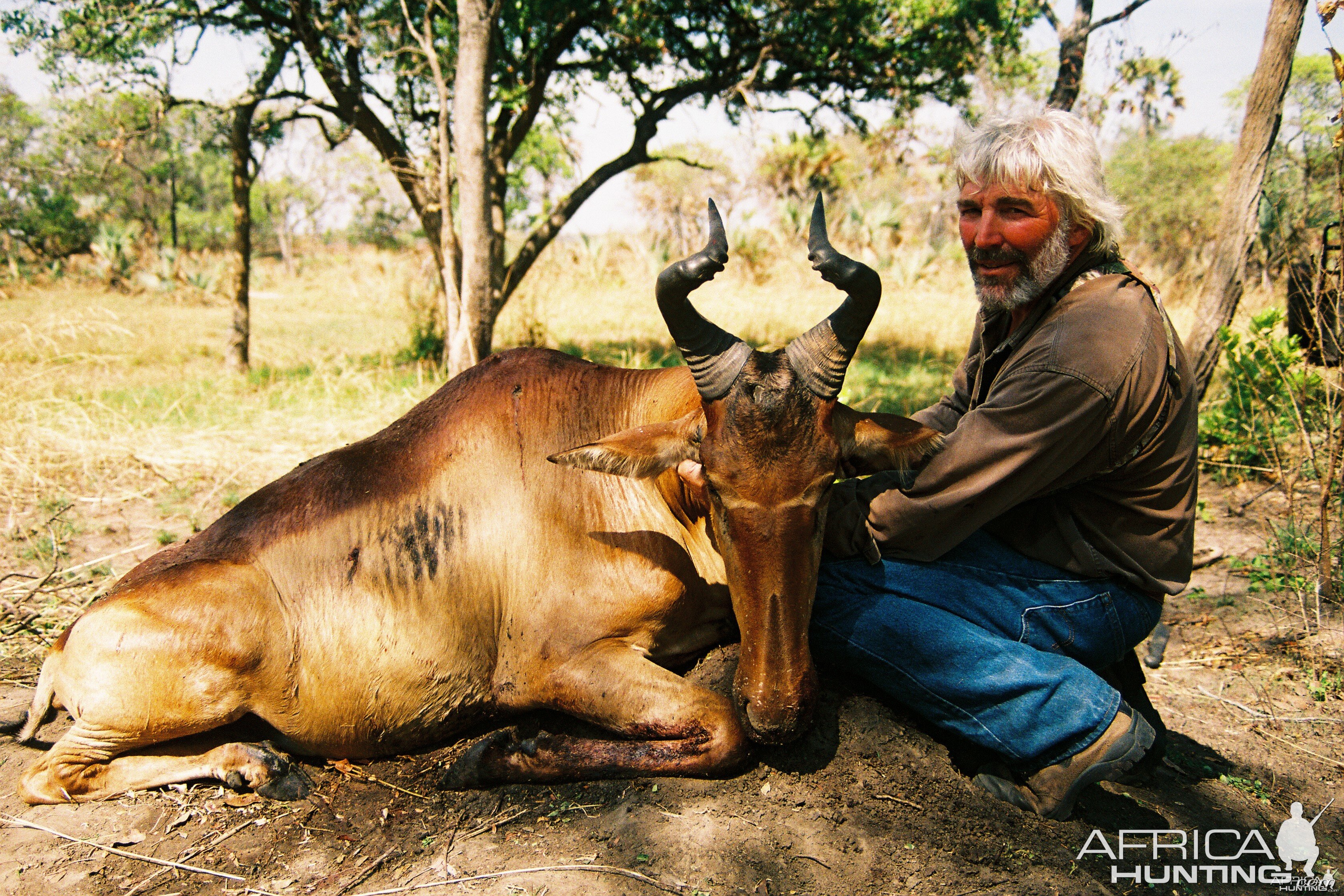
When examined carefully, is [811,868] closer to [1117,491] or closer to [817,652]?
[817,652]

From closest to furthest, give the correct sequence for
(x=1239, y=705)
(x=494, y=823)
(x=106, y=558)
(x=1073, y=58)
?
(x=494, y=823)
(x=1239, y=705)
(x=106, y=558)
(x=1073, y=58)

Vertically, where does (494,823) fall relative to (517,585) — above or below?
below

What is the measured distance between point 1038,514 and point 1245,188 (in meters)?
5.68

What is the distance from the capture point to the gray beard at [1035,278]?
355 cm

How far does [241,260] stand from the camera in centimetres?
1205

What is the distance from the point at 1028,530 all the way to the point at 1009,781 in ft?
3.33

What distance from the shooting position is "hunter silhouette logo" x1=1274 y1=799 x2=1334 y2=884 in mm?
3344

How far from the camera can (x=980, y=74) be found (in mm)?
17422

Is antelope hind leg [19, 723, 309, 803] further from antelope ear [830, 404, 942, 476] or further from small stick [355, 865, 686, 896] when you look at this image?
antelope ear [830, 404, 942, 476]

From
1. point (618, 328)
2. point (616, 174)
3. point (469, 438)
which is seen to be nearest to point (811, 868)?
point (469, 438)

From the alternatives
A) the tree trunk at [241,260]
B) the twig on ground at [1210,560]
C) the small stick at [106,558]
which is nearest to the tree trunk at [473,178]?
the tree trunk at [241,260]

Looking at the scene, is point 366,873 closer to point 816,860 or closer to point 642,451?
point 816,860

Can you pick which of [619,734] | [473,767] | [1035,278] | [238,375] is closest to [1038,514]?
[1035,278]

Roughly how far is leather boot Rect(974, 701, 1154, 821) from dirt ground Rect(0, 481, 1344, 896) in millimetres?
67
